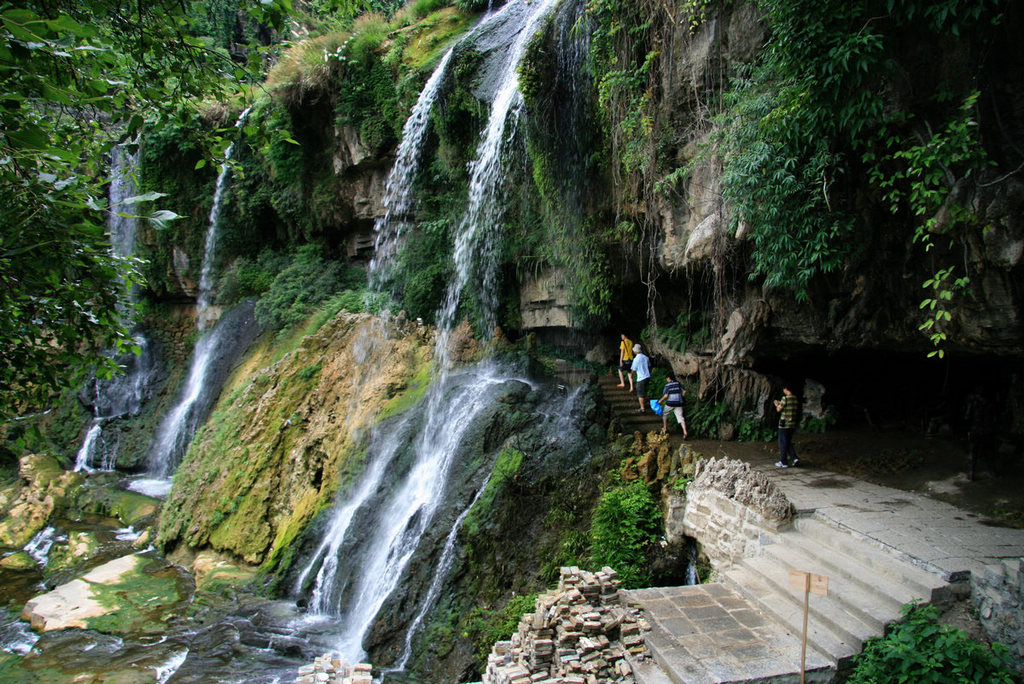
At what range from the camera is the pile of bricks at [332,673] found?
5.56 meters

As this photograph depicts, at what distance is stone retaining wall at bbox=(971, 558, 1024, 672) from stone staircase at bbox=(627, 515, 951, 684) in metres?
0.28

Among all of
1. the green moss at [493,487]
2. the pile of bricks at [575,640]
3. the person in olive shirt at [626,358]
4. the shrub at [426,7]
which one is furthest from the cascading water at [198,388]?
the pile of bricks at [575,640]

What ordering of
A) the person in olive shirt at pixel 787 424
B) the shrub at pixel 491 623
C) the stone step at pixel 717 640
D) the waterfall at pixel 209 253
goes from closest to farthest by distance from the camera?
1. the stone step at pixel 717 640
2. the shrub at pixel 491 623
3. the person in olive shirt at pixel 787 424
4. the waterfall at pixel 209 253

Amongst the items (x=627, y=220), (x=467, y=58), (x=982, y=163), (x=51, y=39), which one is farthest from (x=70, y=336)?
(x=467, y=58)

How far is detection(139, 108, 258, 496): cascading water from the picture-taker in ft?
51.0

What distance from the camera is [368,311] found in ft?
46.7

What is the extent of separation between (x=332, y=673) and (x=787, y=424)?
237 inches

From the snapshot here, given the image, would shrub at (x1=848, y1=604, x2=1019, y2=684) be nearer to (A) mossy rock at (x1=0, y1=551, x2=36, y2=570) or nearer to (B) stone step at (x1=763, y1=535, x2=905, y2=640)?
(B) stone step at (x1=763, y1=535, x2=905, y2=640)

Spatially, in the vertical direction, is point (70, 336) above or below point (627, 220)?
below

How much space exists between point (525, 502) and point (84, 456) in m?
14.1

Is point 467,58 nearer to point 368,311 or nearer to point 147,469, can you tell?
point 368,311

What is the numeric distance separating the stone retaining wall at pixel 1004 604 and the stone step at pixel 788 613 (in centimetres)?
91

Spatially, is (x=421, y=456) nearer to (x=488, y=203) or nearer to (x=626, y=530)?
(x=626, y=530)

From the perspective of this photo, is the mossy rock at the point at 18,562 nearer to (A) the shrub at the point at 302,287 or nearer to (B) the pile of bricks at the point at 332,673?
(A) the shrub at the point at 302,287
